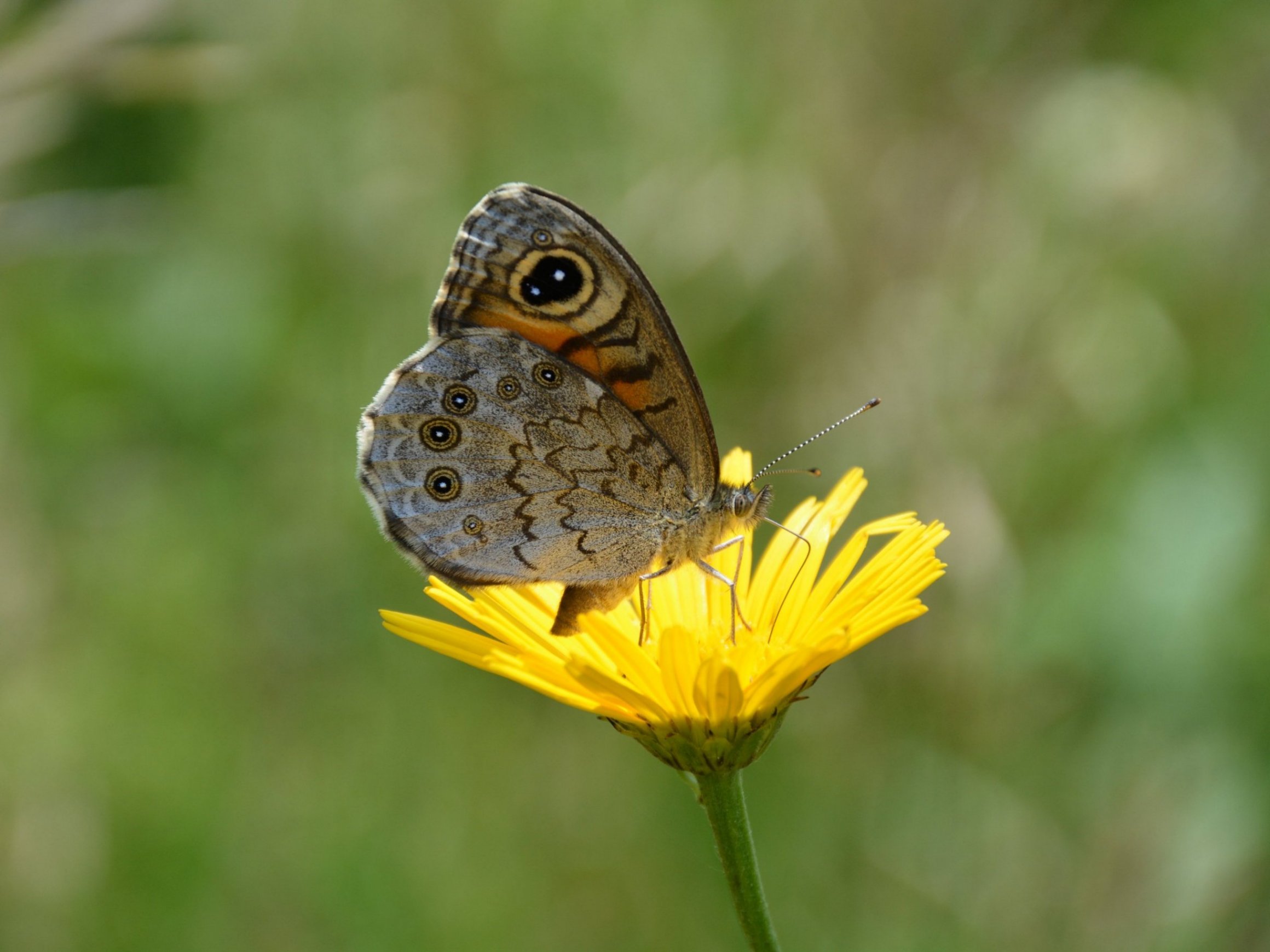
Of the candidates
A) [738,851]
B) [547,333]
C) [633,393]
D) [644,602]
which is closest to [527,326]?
[547,333]

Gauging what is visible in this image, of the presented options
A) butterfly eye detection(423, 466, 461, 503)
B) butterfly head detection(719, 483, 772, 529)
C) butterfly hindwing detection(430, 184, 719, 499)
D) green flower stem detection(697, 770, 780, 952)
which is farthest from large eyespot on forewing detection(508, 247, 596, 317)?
green flower stem detection(697, 770, 780, 952)

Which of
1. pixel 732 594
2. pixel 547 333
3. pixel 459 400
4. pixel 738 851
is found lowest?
pixel 738 851

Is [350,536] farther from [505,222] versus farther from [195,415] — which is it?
[505,222]

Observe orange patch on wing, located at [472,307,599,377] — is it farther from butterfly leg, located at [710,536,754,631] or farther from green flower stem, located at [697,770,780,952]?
green flower stem, located at [697,770,780,952]

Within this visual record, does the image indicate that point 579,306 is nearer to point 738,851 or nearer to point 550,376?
point 550,376

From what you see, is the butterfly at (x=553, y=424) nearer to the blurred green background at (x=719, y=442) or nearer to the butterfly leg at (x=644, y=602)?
the butterfly leg at (x=644, y=602)

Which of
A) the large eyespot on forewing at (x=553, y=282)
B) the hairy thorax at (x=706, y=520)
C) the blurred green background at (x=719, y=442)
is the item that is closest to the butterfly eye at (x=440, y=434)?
the large eyespot on forewing at (x=553, y=282)
